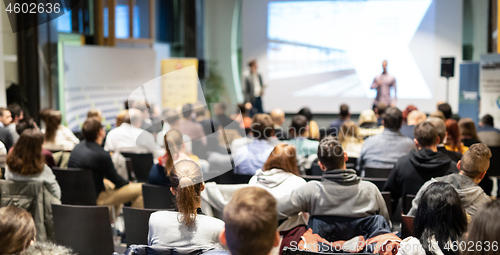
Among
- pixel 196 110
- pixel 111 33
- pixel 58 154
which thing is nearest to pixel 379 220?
pixel 58 154

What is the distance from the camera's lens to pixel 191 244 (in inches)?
79.2

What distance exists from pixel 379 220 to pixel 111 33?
24.6 ft

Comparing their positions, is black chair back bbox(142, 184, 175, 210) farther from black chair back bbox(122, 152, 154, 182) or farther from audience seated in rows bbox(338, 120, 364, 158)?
audience seated in rows bbox(338, 120, 364, 158)

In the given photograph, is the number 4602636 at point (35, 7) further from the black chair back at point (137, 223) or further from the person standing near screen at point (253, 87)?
the person standing near screen at point (253, 87)

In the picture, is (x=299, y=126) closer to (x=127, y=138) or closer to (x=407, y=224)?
(x=127, y=138)

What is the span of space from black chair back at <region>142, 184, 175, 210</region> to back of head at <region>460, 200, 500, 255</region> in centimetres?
228

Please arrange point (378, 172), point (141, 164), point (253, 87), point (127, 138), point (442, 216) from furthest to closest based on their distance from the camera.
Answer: point (253, 87) < point (127, 138) < point (141, 164) < point (378, 172) < point (442, 216)

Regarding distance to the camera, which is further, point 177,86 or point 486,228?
point 177,86

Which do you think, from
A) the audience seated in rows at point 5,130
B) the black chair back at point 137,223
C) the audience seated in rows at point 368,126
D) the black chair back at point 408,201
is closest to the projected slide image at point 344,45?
the audience seated in rows at point 368,126

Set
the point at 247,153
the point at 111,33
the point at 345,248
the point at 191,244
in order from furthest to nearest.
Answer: the point at 111,33
the point at 247,153
the point at 345,248
the point at 191,244

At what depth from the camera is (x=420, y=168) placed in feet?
10.7

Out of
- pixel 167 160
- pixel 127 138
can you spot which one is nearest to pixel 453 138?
pixel 167 160

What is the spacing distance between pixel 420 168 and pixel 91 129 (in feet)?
9.30

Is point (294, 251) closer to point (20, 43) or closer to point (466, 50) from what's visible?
point (20, 43)
